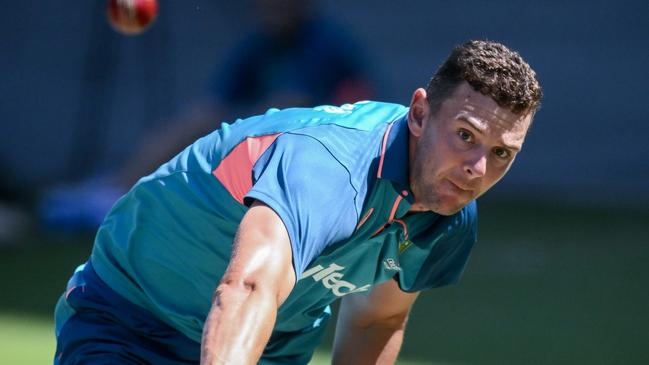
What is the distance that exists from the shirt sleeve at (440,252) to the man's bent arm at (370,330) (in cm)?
21

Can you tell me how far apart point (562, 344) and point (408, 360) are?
929 mm

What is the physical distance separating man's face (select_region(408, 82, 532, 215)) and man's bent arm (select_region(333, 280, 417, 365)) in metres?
0.75

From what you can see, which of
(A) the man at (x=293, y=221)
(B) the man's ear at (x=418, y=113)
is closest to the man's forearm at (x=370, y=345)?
(A) the man at (x=293, y=221)

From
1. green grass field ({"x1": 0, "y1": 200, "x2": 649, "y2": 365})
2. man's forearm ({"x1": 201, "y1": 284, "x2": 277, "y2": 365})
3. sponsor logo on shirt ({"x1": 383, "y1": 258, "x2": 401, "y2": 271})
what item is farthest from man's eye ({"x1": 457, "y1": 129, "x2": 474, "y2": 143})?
green grass field ({"x1": 0, "y1": 200, "x2": 649, "y2": 365})

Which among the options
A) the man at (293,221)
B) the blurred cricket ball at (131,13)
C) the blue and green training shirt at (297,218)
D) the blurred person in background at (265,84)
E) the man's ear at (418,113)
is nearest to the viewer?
the man at (293,221)

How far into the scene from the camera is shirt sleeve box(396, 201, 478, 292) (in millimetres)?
3281

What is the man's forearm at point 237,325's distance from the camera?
2373mm

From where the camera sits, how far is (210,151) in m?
3.16

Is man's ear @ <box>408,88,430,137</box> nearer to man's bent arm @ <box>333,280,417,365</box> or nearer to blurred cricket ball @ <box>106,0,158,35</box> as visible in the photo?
man's bent arm @ <box>333,280,417,365</box>

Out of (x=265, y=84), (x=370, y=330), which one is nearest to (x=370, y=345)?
(x=370, y=330)

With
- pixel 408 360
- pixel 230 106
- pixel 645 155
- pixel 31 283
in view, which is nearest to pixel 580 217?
pixel 645 155

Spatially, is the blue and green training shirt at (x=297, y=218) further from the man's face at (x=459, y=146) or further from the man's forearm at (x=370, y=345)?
the man's forearm at (x=370, y=345)

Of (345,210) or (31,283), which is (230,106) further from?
(345,210)

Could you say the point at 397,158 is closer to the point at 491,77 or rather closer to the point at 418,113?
A: the point at 418,113
